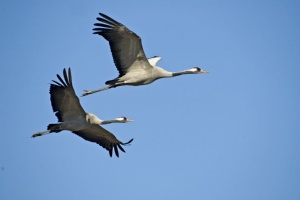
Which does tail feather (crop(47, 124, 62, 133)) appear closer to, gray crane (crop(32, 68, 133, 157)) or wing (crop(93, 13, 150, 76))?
gray crane (crop(32, 68, 133, 157))

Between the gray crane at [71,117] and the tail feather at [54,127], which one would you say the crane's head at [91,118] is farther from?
the tail feather at [54,127]

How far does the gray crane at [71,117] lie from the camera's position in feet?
70.0

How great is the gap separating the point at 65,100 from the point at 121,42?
2.30m

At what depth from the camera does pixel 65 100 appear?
21625 mm

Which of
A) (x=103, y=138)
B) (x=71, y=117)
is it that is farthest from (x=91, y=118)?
(x=103, y=138)

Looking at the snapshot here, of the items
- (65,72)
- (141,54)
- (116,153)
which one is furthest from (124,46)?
(116,153)

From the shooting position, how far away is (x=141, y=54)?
72.7 feet

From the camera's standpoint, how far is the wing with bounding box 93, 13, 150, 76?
21484 mm

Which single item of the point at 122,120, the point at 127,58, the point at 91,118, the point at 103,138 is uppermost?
the point at 127,58

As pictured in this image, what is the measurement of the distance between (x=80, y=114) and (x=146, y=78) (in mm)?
2234

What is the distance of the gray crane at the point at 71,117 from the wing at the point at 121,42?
5.08 feet

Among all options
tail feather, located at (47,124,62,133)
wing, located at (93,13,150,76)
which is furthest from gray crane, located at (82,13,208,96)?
tail feather, located at (47,124,62,133)

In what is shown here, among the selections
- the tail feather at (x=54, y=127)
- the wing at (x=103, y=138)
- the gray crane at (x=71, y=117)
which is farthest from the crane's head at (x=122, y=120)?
the tail feather at (x=54, y=127)

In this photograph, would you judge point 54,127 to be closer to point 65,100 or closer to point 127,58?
point 65,100
